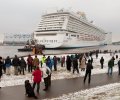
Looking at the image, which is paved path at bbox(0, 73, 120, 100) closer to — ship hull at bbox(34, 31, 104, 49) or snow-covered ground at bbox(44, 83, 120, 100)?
snow-covered ground at bbox(44, 83, 120, 100)

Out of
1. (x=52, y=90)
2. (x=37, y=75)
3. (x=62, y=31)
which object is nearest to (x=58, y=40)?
(x=62, y=31)

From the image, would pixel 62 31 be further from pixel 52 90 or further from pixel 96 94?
pixel 96 94

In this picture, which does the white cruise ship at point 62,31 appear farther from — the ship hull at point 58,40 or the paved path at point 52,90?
the paved path at point 52,90

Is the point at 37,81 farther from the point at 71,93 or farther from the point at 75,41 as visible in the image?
the point at 75,41

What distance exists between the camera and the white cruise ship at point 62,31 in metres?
74.7

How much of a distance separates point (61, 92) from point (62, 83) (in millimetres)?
2854

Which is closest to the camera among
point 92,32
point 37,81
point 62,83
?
point 37,81

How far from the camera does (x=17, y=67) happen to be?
795 inches

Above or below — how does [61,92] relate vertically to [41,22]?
below

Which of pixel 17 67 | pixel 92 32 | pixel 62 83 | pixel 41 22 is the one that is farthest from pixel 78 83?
pixel 92 32

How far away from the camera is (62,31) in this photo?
3002 inches

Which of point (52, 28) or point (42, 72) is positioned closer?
point (42, 72)

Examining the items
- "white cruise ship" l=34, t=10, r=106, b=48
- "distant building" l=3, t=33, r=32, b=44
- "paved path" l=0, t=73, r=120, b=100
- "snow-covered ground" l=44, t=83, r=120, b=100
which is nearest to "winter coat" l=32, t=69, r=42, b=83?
"paved path" l=0, t=73, r=120, b=100

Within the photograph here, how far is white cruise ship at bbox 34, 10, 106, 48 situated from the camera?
245ft
